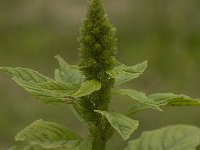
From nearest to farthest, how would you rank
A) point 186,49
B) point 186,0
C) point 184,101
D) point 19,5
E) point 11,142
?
point 184,101
point 11,142
point 186,49
point 186,0
point 19,5

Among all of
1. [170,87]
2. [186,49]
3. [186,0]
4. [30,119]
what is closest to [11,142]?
[30,119]

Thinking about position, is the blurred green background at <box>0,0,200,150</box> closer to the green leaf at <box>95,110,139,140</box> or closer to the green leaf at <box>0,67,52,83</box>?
the green leaf at <box>0,67,52,83</box>

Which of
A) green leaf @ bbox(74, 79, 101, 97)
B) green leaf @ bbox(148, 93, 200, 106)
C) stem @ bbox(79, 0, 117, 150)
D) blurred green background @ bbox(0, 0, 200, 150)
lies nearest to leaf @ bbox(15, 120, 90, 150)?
stem @ bbox(79, 0, 117, 150)

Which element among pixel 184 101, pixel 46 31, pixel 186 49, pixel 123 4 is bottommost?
pixel 184 101

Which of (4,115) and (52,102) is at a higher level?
(4,115)

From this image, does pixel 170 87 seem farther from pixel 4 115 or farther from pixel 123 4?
pixel 123 4

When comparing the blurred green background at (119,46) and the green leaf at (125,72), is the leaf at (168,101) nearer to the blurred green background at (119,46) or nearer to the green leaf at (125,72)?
the green leaf at (125,72)
